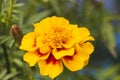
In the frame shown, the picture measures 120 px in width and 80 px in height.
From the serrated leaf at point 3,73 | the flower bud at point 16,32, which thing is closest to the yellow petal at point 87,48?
the flower bud at point 16,32

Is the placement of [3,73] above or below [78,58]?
below

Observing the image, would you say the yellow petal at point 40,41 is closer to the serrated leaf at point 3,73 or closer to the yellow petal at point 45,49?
the yellow petal at point 45,49

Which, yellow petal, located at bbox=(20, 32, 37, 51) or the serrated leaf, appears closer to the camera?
yellow petal, located at bbox=(20, 32, 37, 51)

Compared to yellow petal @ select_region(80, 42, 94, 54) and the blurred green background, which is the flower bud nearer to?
the blurred green background

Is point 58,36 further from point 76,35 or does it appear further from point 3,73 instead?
point 3,73

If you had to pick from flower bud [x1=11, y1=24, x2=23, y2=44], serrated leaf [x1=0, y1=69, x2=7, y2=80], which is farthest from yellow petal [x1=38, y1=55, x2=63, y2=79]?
serrated leaf [x1=0, y1=69, x2=7, y2=80]

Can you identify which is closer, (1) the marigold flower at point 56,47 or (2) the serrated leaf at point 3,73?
(1) the marigold flower at point 56,47

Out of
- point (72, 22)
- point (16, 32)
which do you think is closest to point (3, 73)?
point (16, 32)
